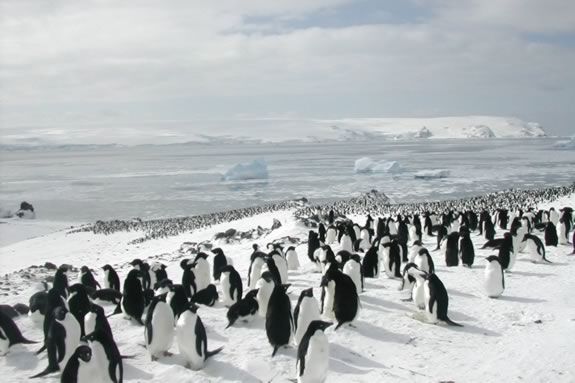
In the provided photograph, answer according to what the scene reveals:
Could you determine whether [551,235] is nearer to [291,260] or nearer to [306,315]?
[291,260]

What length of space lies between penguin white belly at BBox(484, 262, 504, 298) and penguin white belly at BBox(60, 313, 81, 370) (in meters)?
5.53

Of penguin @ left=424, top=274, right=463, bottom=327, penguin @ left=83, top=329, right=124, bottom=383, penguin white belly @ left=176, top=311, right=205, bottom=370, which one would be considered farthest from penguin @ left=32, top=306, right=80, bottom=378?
penguin @ left=424, top=274, right=463, bottom=327

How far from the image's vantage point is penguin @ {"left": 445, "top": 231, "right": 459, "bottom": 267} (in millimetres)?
10016

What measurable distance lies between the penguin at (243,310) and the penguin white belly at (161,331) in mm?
984

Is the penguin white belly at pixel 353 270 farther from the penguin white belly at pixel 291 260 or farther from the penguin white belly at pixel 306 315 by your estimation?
the penguin white belly at pixel 291 260

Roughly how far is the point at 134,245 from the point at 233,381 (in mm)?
16508

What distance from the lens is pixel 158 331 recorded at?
18.2 feet

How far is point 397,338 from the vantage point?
20.1ft

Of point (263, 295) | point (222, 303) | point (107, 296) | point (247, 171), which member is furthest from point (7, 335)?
point (247, 171)

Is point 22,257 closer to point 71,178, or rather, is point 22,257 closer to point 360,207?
point 360,207

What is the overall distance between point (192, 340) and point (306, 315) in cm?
122

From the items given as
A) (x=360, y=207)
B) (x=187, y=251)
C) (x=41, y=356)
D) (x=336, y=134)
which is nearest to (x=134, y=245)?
(x=187, y=251)

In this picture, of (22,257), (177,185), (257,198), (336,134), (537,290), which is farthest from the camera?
(336,134)

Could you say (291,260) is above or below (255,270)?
below
